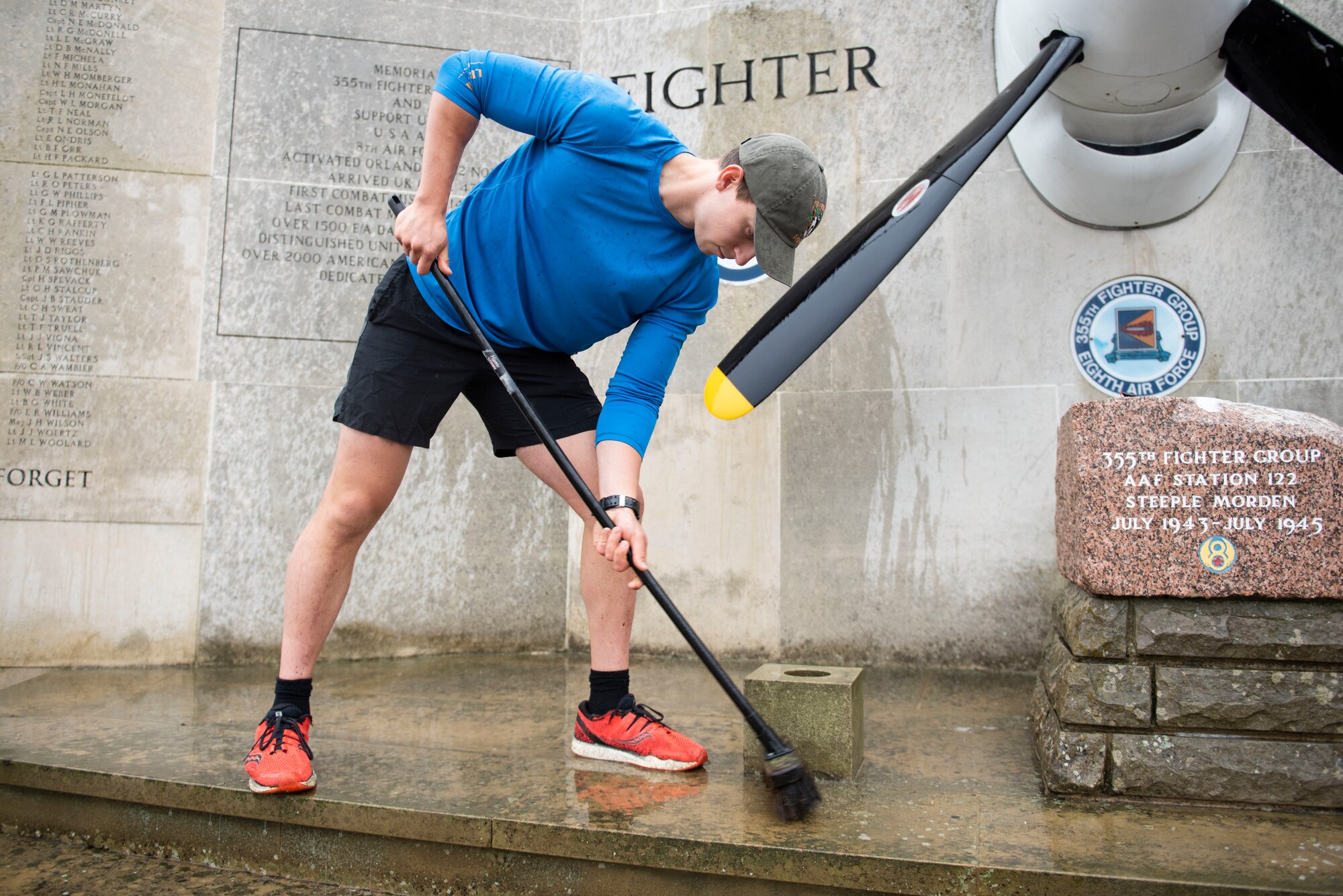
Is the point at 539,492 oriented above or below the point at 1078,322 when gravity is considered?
below

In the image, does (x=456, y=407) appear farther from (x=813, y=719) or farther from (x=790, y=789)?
(x=790, y=789)

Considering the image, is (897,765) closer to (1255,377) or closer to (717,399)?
(717,399)

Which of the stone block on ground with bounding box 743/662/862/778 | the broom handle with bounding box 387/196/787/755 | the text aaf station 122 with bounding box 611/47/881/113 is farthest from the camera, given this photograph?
the text aaf station 122 with bounding box 611/47/881/113

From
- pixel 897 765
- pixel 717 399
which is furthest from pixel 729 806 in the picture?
pixel 717 399

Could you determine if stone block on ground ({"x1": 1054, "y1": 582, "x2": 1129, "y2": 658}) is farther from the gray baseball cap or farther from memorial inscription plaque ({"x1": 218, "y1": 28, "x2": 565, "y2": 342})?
memorial inscription plaque ({"x1": 218, "y1": 28, "x2": 565, "y2": 342})

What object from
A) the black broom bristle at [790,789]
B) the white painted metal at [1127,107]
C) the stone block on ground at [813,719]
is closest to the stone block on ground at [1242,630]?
the stone block on ground at [813,719]

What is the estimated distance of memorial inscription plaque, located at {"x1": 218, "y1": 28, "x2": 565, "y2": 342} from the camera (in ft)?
12.8

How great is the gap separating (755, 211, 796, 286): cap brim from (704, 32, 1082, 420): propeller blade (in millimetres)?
322

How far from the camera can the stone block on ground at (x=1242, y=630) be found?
2.12 metres

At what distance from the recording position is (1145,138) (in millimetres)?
3238

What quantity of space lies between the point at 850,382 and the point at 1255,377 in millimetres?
1454

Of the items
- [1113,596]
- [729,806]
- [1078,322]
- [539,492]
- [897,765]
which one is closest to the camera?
[729,806]

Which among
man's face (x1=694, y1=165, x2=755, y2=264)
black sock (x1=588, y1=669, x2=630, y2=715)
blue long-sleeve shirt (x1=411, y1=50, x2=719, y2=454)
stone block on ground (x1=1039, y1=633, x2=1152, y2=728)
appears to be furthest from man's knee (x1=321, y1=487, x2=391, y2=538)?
stone block on ground (x1=1039, y1=633, x2=1152, y2=728)

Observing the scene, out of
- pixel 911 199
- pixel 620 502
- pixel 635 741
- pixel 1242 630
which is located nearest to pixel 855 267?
pixel 911 199
